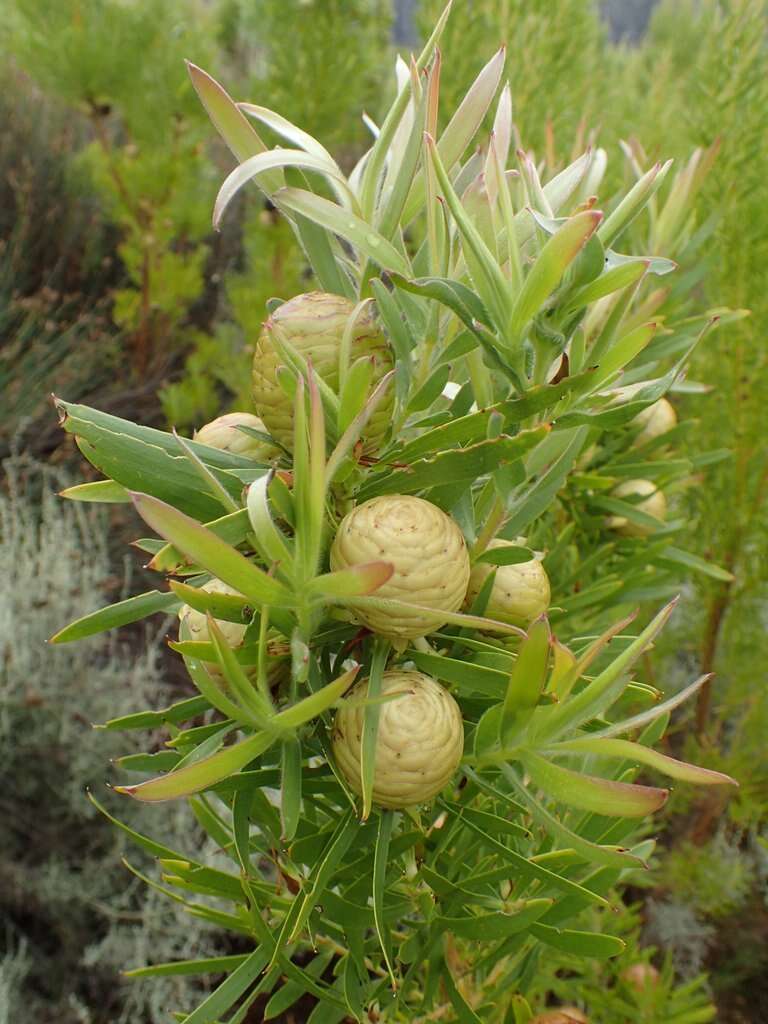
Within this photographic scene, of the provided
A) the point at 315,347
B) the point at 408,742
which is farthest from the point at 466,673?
the point at 315,347

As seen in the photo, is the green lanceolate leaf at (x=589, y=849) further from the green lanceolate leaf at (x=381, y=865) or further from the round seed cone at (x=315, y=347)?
the round seed cone at (x=315, y=347)

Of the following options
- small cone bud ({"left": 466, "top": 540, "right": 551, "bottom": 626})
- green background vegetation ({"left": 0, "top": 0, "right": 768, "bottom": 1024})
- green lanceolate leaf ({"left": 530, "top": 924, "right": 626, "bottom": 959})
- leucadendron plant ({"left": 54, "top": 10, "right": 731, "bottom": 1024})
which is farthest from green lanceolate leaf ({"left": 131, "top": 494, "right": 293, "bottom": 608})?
green background vegetation ({"left": 0, "top": 0, "right": 768, "bottom": 1024})

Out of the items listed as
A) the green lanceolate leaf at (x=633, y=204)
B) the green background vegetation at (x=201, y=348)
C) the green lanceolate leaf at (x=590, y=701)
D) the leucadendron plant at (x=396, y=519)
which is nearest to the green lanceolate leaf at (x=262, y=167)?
the leucadendron plant at (x=396, y=519)

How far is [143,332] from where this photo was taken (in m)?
2.25

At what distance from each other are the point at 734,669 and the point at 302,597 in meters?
0.86

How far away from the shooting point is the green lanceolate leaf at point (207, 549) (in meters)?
0.23

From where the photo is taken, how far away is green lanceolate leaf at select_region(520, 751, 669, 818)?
0.26 meters

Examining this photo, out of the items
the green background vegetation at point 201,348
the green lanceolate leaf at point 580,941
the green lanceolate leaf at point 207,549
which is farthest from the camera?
the green background vegetation at point 201,348

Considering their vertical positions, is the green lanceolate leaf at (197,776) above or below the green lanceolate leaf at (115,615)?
below

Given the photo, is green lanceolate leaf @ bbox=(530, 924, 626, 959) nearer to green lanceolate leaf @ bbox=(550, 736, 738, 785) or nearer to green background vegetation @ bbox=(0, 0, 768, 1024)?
green lanceolate leaf @ bbox=(550, 736, 738, 785)

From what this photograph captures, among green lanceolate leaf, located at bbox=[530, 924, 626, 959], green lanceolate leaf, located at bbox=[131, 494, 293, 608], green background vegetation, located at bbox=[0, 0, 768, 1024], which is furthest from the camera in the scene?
green background vegetation, located at bbox=[0, 0, 768, 1024]

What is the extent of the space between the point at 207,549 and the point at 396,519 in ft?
0.22

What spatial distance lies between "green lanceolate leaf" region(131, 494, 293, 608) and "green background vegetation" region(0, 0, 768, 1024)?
505mm

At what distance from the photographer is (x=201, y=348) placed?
2084 millimetres
